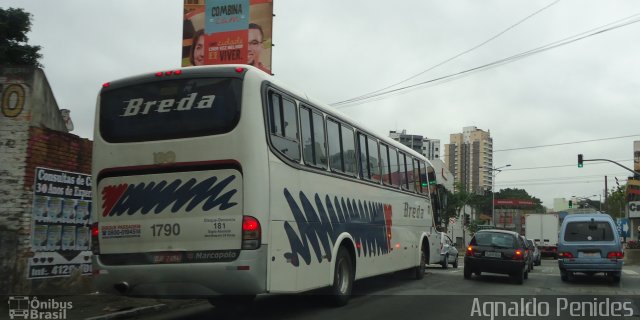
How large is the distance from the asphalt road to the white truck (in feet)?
92.6

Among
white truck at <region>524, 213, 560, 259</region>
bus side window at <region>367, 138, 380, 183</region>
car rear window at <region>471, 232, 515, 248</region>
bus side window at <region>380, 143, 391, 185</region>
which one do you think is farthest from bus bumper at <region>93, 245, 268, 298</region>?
white truck at <region>524, 213, 560, 259</region>

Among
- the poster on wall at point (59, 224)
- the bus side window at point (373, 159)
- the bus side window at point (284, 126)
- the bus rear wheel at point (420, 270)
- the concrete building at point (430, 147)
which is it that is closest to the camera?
the bus side window at point (284, 126)

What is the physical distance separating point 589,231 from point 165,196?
13.7 metres

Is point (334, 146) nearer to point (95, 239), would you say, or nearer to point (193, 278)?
point (193, 278)

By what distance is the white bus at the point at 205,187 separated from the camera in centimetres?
721

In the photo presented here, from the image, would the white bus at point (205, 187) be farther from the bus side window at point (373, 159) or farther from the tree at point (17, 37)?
the tree at point (17, 37)

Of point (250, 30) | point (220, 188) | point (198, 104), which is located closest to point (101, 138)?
point (198, 104)

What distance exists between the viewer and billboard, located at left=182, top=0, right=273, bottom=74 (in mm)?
19281

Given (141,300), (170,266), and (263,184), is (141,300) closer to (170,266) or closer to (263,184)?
(170,266)

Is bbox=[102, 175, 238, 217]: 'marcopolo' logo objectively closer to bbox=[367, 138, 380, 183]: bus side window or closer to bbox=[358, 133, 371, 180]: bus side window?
bbox=[358, 133, 371, 180]: bus side window

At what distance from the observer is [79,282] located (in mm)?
10812

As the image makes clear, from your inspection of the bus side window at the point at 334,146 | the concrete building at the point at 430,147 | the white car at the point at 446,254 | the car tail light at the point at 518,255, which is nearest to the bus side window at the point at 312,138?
the bus side window at the point at 334,146

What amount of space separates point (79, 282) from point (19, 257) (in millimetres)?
1540

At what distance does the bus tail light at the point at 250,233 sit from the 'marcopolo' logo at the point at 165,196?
1.00 ft
